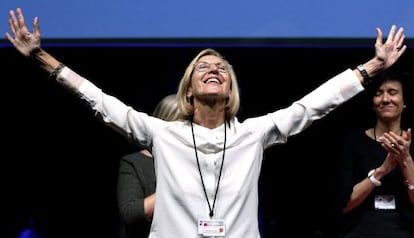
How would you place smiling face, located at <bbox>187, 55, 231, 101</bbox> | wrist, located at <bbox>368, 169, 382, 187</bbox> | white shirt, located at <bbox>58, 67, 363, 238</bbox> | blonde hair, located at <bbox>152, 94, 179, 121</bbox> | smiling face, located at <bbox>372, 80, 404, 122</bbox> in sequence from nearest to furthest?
white shirt, located at <bbox>58, 67, 363, 238</bbox>, smiling face, located at <bbox>187, 55, 231, 101</bbox>, blonde hair, located at <bbox>152, 94, 179, 121</bbox>, wrist, located at <bbox>368, 169, 382, 187</bbox>, smiling face, located at <bbox>372, 80, 404, 122</bbox>

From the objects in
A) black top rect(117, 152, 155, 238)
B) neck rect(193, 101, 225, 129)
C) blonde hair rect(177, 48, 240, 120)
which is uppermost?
blonde hair rect(177, 48, 240, 120)

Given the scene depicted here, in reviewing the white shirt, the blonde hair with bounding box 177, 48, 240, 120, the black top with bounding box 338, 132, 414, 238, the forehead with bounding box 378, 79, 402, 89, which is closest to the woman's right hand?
the white shirt

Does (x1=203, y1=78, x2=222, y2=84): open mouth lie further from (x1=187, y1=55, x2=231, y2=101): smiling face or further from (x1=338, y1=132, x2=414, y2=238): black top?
(x1=338, y1=132, x2=414, y2=238): black top

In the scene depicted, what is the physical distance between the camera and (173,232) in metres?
1.85

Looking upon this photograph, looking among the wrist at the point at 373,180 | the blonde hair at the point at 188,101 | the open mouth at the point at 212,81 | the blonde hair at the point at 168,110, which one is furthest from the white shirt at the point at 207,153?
the wrist at the point at 373,180

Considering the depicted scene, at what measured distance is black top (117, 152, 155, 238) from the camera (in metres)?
2.11

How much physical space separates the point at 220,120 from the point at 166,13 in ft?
3.65

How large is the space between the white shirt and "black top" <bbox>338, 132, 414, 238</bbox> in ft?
1.88

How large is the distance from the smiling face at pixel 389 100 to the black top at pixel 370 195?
11 cm

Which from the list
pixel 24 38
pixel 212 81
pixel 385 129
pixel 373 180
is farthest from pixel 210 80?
pixel 385 129

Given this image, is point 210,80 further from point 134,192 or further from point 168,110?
point 134,192

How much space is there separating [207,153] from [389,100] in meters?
0.94

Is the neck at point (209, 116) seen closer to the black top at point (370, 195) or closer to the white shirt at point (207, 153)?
the white shirt at point (207, 153)

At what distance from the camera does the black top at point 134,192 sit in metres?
2.11
